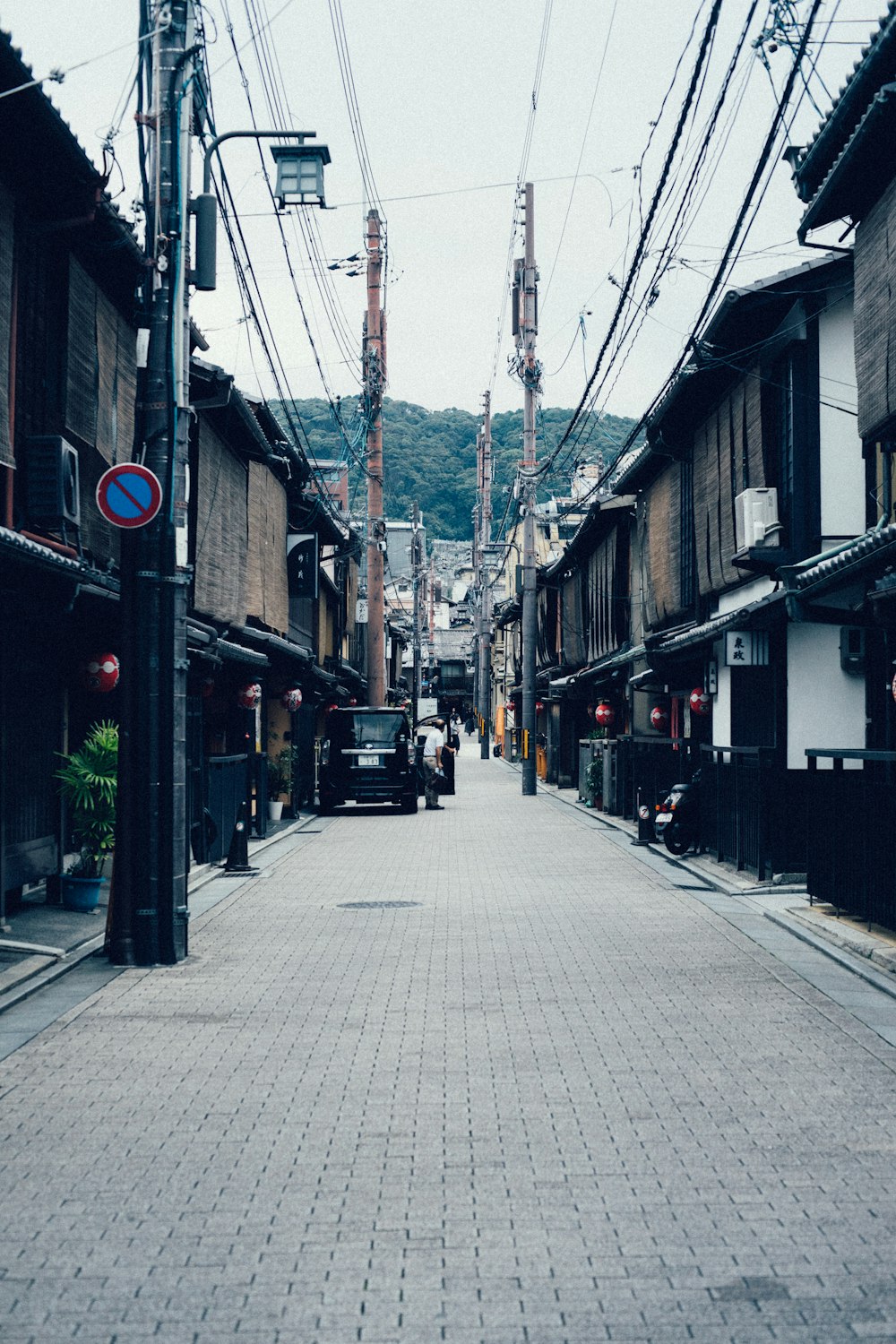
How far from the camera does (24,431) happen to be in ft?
41.3

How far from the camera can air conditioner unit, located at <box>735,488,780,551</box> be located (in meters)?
16.5

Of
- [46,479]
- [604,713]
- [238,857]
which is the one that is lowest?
[238,857]

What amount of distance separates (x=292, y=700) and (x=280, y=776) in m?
1.81

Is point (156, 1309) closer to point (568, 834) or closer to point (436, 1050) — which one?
point (436, 1050)

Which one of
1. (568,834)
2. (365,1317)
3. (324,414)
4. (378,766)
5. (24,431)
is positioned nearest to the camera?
(365,1317)

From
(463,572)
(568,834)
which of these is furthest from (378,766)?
(463,572)

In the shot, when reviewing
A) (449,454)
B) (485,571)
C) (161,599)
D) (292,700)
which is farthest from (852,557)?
(449,454)

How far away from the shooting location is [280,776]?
27.5m

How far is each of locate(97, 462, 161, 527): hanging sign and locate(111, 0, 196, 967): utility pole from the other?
481mm

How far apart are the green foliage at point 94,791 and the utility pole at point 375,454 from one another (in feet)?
65.2

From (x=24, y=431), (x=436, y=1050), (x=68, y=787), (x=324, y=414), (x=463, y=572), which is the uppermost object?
(x=463, y=572)

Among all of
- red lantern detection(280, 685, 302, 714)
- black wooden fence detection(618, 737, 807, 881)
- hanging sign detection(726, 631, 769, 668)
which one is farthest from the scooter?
red lantern detection(280, 685, 302, 714)

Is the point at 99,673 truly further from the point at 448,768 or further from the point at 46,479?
the point at 448,768

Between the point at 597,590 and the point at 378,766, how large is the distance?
9.08 meters
